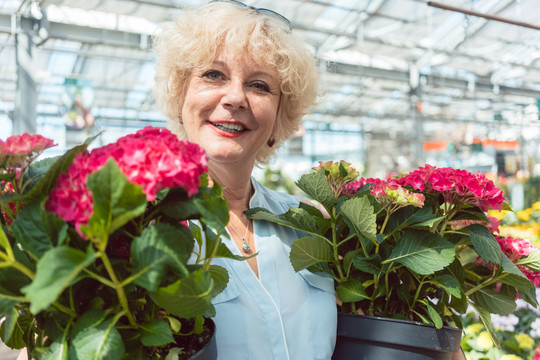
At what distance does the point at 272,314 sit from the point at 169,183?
58 centimetres

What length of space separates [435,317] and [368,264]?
6.1 inches

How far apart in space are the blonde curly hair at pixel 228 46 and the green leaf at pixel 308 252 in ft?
1.53

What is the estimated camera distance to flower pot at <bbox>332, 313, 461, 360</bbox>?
2.83 ft

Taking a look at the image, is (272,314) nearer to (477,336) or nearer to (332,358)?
(332,358)

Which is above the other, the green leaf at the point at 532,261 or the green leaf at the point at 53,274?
the green leaf at the point at 53,274

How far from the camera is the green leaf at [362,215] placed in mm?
854

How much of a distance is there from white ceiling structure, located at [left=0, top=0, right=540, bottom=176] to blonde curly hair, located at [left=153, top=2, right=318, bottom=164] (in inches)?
120

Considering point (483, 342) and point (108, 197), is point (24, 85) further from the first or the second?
point (108, 197)

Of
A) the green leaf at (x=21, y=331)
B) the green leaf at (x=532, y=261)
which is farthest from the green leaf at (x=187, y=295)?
the green leaf at (x=532, y=261)

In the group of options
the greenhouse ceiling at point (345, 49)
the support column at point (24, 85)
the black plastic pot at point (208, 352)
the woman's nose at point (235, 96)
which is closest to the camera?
the black plastic pot at point (208, 352)

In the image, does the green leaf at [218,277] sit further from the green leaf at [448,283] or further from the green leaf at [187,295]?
the green leaf at [448,283]

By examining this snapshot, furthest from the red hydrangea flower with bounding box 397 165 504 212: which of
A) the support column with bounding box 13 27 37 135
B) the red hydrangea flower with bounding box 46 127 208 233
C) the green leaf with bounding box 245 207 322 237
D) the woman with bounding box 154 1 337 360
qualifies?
the support column with bounding box 13 27 37 135

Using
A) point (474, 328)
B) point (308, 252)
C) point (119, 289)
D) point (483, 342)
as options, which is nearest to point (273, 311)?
point (308, 252)

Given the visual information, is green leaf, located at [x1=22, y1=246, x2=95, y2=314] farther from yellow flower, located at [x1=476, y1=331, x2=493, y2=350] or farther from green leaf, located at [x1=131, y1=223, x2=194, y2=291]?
yellow flower, located at [x1=476, y1=331, x2=493, y2=350]
